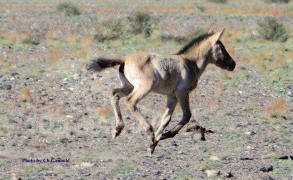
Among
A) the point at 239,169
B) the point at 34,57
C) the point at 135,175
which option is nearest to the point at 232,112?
the point at 239,169

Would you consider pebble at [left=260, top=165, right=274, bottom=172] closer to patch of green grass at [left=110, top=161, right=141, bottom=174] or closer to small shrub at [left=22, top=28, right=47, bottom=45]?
patch of green grass at [left=110, top=161, right=141, bottom=174]

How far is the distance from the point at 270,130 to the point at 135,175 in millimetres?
4115

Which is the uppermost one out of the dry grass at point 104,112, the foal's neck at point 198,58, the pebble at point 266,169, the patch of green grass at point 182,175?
the foal's neck at point 198,58

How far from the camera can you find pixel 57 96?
1167cm

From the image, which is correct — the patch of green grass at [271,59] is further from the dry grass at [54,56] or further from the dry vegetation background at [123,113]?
the dry grass at [54,56]

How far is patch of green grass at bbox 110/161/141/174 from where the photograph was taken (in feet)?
21.8

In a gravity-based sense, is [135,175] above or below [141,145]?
above

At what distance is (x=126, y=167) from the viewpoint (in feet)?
22.4

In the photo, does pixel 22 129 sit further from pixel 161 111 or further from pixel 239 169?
pixel 239 169

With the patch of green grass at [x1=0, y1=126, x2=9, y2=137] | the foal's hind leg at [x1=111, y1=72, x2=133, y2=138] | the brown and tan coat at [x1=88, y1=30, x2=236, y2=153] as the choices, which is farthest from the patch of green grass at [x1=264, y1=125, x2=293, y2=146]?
the patch of green grass at [x1=0, y1=126, x2=9, y2=137]

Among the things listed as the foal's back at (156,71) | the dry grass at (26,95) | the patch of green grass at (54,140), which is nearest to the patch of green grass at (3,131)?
the patch of green grass at (54,140)

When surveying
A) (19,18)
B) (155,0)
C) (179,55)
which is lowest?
(155,0)

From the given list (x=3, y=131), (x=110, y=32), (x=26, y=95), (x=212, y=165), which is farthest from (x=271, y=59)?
(x=3, y=131)

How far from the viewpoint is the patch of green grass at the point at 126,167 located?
262 inches
